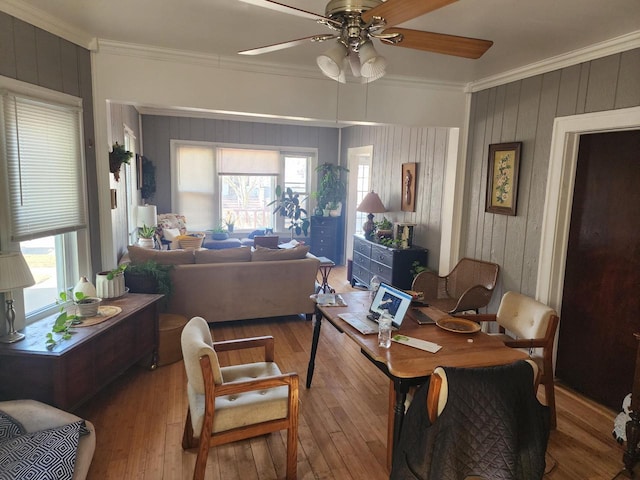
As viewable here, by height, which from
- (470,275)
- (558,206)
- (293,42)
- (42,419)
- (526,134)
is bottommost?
(42,419)

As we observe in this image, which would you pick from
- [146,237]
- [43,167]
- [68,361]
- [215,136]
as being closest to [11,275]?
[68,361]

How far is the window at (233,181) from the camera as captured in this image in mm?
7195

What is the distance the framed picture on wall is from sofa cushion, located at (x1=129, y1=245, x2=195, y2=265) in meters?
2.87

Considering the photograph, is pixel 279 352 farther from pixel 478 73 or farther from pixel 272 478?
pixel 478 73

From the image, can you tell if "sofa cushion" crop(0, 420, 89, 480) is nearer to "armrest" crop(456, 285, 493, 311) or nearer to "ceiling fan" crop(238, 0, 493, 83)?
"ceiling fan" crop(238, 0, 493, 83)

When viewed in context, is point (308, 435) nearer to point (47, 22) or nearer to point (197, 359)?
point (197, 359)

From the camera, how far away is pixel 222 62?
11.3 feet

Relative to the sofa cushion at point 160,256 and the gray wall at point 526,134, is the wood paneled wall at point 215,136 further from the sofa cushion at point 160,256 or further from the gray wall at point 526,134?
the gray wall at point 526,134

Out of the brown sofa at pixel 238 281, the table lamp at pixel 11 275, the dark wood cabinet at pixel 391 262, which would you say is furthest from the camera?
the dark wood cabinet at pixel 391 262

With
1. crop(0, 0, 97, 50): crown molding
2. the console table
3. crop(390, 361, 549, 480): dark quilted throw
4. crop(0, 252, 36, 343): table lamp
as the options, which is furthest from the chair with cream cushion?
crop(0, 0, 97, 50): crown molding

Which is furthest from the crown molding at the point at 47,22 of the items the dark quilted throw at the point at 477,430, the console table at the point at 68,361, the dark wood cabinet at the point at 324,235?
the dark wood cabinet at the point at 324,235

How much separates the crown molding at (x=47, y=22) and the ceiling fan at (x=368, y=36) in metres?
1.53

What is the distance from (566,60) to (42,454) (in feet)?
13.1

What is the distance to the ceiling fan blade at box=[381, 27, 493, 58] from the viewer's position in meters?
1.91
